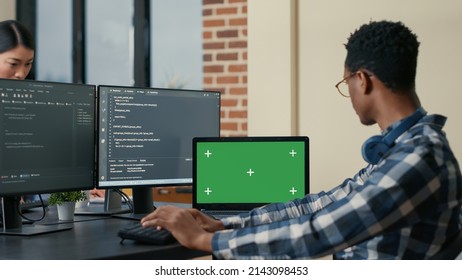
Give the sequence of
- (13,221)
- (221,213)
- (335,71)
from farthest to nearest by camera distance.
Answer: (335,71), (221,213), (13,221)

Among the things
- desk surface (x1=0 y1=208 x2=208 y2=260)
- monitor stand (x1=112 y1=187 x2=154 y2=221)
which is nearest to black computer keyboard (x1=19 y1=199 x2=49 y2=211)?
monitor stand (x1=112 y1=187 x2=154 y2=221)

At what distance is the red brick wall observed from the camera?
12.4ft

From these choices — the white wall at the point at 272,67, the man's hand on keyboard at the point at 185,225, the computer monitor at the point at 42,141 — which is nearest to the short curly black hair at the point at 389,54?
the man's hand on keyboard at the point at 185,225

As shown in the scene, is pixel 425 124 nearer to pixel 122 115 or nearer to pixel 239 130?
pixel 122 115

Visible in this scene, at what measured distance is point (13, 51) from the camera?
122 inches

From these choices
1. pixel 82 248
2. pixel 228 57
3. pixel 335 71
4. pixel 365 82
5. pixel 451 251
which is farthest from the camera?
pixel 228 57

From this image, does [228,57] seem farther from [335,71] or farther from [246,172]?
[246,172]

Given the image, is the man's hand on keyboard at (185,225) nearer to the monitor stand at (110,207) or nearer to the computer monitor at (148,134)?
the computer monitor at (148,134)

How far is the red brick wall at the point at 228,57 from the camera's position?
3.77 m

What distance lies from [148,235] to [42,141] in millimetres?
515

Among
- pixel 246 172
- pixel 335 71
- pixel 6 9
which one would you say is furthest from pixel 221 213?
pixel 6 9

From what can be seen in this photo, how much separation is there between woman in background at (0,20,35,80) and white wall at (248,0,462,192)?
3.86 ft

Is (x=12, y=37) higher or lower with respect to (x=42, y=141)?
higher

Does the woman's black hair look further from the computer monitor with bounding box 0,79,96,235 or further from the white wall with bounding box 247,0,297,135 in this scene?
the white wall with bounding box 247,0,297,135
